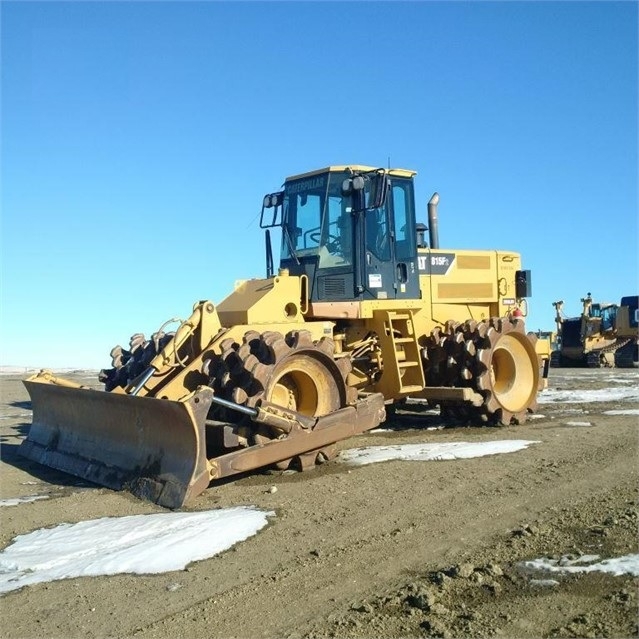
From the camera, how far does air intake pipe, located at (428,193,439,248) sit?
11.5m

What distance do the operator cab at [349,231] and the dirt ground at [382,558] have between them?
8.69ft

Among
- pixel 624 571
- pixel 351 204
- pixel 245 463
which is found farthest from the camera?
pixel 351 204

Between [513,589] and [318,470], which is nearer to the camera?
[513,589]

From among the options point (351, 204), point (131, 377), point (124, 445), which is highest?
point (351, 204)

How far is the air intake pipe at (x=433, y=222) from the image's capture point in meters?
11.5

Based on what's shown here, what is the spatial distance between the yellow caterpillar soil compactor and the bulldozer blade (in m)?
0.02

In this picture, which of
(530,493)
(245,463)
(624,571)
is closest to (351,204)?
(245,463)

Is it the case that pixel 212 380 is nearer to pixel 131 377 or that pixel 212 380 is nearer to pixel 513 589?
pixel 131 377

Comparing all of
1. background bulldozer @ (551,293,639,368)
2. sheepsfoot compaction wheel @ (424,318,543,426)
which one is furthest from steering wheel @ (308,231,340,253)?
background bulldozer @ (551,293,639,368)

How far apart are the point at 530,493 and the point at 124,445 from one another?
13.0ft

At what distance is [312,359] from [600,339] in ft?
85.0

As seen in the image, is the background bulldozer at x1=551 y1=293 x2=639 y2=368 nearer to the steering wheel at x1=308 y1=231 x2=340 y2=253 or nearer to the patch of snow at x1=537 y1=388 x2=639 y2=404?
the patch of snow at x1=537 y1=388 x2=639 y2=404

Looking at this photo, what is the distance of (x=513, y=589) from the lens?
4.21 m

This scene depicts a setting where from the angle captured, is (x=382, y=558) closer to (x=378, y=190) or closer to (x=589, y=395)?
(x=378, y=190)
